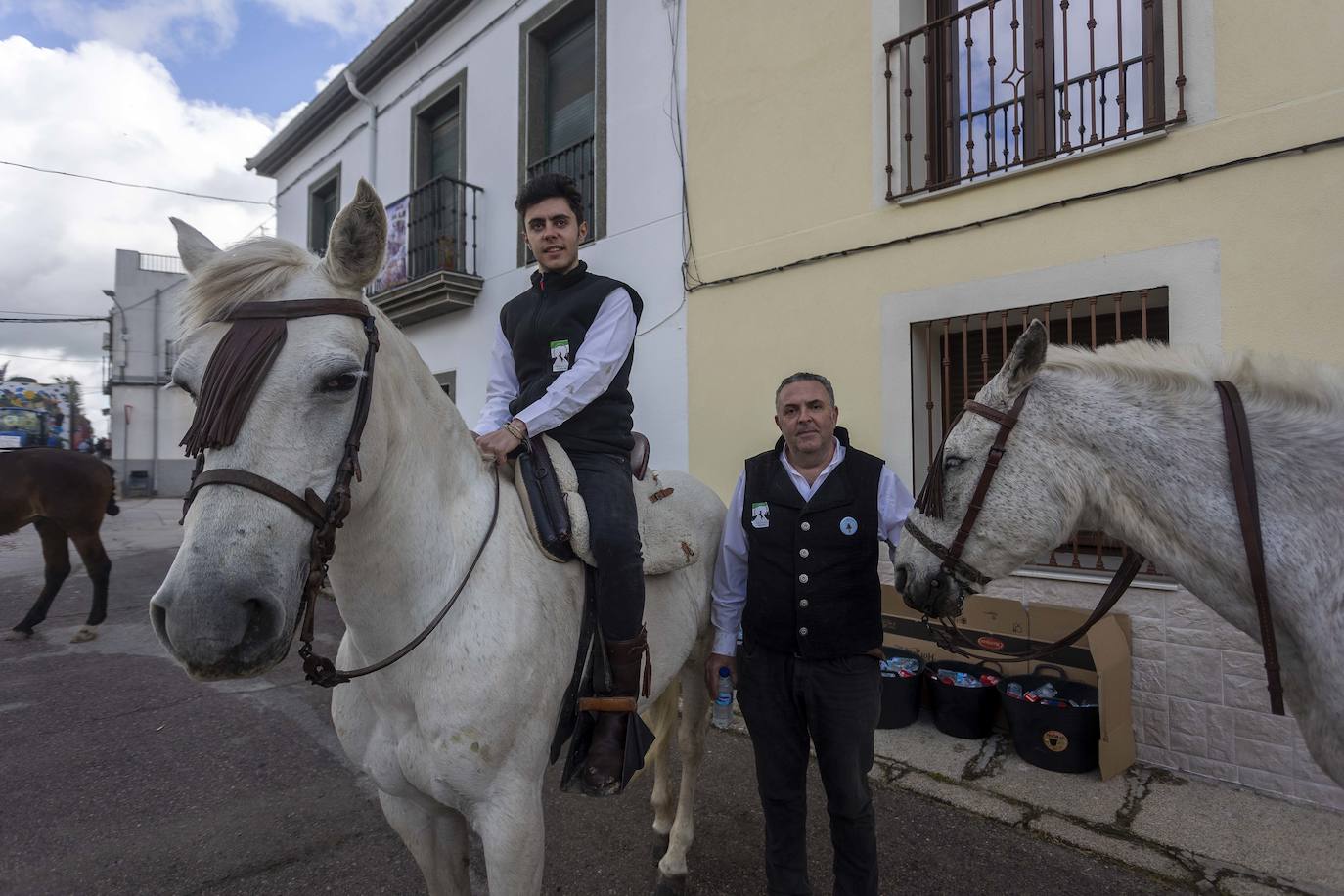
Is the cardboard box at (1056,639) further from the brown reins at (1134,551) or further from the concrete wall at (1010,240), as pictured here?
the brown reins at (1134,551)

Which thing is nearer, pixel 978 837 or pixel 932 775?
pixel 978 837

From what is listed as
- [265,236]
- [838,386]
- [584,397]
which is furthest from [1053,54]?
[265,236]

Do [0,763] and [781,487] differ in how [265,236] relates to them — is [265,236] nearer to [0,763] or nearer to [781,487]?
[781,487]

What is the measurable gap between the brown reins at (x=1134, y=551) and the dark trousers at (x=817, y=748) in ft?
1.37

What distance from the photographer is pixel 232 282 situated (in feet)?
4.56

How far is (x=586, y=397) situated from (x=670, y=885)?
200cm

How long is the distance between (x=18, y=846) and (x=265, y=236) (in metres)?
3.28

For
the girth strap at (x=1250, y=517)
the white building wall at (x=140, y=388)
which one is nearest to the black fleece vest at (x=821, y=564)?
the girth strap at (x=1250, y=517)

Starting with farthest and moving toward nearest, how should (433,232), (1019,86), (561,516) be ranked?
1. (433,232)
2. (1019,86)
3. (561,516)

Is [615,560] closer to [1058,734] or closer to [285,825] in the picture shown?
[285,825]

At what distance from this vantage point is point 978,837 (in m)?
2.95

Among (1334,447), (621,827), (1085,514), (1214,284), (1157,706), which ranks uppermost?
(1214,284)

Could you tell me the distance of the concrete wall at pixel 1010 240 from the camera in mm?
3135

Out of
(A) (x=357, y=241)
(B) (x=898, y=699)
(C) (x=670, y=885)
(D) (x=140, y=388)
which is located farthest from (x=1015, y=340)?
(D) (x=140, y=388)
